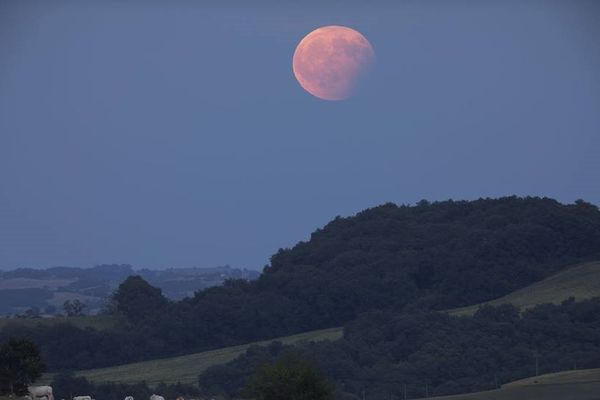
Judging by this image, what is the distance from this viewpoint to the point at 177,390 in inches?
5012

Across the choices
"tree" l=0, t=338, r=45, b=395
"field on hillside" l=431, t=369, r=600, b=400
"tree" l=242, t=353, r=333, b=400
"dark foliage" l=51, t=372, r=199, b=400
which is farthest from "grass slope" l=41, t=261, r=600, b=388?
"tree" l=242, t=353, r=333, b=400

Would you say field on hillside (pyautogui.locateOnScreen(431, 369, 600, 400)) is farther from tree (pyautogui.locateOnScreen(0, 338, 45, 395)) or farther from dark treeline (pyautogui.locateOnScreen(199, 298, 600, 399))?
tree (pyautogui.locateOnScreen(0, 338, 45, 395))

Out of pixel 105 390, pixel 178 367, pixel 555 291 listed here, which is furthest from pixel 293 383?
pixel 555 291

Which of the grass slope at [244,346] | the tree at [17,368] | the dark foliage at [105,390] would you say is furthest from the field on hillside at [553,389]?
the grass slope at [244,346]

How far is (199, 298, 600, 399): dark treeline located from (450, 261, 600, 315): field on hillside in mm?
6409

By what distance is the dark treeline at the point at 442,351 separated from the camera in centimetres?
15138

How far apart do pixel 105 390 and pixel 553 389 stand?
45777mm

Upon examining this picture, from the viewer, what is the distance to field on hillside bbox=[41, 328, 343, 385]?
A: 16412 cm

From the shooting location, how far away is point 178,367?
177625 mm

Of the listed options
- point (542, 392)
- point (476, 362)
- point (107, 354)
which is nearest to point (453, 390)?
point (476, 362)

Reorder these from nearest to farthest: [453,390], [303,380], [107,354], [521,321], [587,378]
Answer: [303,380]
[587,378]
[453,390]
[521,321]
[107,354]

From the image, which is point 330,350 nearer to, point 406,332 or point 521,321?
point 406,332

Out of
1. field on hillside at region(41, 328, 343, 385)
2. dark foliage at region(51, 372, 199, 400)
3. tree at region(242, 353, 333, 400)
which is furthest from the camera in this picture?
field on hillside at region(41, 328, 343, 385)

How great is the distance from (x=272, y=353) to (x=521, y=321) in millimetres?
31558
